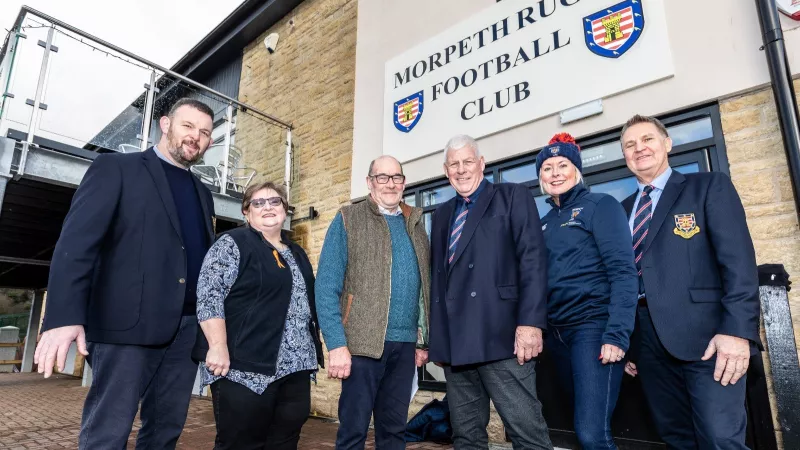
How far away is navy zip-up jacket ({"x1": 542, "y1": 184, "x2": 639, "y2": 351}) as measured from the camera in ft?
6.34

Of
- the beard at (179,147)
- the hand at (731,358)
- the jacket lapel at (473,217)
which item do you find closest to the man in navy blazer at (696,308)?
the hand at (731,358)

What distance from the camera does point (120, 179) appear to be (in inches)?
78.9

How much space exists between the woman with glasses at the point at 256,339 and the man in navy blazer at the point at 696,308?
1594mm

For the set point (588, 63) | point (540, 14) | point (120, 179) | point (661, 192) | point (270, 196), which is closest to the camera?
point (120, 179)

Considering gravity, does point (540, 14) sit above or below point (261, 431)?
above

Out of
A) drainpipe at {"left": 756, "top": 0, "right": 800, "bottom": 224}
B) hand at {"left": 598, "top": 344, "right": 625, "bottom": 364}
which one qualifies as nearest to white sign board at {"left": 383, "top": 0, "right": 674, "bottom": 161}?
drainpipe at {"left": 756, "top": 0, "right": 800, "bottom": 224}

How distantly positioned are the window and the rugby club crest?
1883mm

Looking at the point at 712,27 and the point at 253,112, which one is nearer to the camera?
the point at 712,27

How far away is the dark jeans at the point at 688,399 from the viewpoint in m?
1.72

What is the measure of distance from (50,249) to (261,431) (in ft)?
35.1

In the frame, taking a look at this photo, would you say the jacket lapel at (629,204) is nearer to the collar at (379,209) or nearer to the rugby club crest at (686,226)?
the rugby club crest at (686,226)

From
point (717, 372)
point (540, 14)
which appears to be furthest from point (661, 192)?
point (540, 14)

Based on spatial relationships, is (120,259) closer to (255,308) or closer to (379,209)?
(255,308)

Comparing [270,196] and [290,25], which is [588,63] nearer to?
[270,196]
